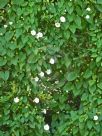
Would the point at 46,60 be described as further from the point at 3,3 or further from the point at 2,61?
the point at 3,3

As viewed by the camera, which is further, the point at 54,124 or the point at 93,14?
the point at 54,124

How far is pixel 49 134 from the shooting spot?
3.14 metres

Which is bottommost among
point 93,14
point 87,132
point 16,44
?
point 87,132

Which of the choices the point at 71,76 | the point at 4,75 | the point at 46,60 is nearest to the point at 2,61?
the point at 4,75

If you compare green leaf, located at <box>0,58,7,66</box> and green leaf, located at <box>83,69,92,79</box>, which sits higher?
green leaf, located at <box>0,58,7,66</box>

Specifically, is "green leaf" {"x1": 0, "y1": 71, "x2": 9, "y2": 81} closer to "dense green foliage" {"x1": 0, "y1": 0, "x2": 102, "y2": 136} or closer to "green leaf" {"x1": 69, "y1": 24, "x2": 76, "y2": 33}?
"dense green foliage" {"x1": 0, "y1": 0, "x2": 102, "y2": 136}

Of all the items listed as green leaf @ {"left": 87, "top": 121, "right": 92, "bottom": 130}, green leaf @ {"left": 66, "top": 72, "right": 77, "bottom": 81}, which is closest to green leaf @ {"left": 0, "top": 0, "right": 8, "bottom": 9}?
green leaf @ {"left": 66, "top": 72, "right": 77, "bottom": 81}

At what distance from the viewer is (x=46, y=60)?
3.01m

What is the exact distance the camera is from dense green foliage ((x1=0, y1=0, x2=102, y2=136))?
9.62 ft

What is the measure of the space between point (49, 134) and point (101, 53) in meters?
0.80

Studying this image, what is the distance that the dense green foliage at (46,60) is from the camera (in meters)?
2.93

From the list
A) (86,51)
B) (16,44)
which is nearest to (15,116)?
(16,44)

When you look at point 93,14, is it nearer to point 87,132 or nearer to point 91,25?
point 91,25

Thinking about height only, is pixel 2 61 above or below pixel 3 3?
below
